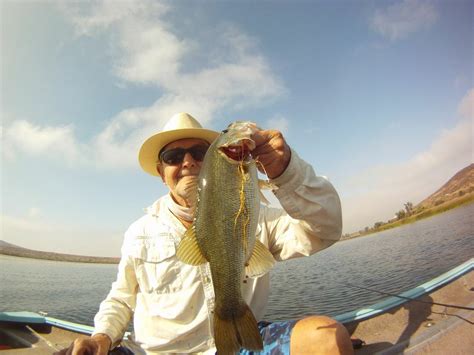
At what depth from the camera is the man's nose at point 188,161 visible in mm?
3852

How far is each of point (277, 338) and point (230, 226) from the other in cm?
146

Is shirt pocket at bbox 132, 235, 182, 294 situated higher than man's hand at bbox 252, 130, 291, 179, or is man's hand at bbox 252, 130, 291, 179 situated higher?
man's hand at bbox 252, 130, 291, 179

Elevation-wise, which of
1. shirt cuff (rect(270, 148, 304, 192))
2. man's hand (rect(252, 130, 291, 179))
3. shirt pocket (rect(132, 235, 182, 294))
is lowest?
shirt pocket (rect(132, 235, 182, 294))

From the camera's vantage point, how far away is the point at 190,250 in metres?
2.31

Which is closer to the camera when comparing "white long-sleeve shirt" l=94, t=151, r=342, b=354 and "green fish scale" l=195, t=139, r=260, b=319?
"green fish scale" l=195, t=139, r=260, b=319

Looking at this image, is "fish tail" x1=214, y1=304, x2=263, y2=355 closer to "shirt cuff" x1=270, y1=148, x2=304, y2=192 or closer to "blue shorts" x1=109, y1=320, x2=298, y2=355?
"blue shorts" x1=109, y1=320, x2=298, y2=355

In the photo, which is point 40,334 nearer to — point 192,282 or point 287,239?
point 192,282

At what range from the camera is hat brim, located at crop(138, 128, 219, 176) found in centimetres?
407

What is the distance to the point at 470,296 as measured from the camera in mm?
4633

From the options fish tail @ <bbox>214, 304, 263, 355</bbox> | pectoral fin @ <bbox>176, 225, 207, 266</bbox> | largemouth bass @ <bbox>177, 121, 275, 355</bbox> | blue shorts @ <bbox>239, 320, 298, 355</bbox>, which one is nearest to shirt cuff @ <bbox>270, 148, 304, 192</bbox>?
largemouth bass @ <bbox>177, 121, 275, 355</bbox>

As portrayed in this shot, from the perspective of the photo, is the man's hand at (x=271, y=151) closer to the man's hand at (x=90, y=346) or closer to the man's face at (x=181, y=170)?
the man's face at (x=181, y=170)

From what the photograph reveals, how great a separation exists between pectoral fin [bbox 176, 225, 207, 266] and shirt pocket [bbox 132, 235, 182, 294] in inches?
50.5

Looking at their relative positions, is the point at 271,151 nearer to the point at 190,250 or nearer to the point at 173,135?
the point at 190,250

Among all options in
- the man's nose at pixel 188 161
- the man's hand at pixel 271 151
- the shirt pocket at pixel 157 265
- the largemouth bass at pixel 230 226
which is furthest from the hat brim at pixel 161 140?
the largemouth bass at pixel 230 226
